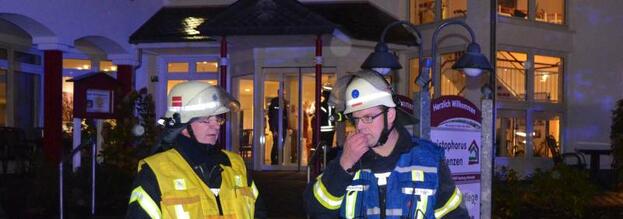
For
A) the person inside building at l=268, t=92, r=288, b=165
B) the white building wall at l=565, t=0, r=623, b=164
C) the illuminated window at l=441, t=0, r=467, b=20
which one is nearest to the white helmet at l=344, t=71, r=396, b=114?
the person inside building at l=268, t=92, r=288, b=165

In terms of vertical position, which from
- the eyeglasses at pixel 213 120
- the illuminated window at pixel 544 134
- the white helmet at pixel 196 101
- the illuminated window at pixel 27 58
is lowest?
the illuminated window at pixel 544 134

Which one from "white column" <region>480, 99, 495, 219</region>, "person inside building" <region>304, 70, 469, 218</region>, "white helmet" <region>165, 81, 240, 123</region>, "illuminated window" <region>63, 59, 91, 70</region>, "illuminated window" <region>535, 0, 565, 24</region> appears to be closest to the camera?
"person inside building" <region>304, 70, 469, 218</region>

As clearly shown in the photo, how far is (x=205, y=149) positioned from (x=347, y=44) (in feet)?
39.5

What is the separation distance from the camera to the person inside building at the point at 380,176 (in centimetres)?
293

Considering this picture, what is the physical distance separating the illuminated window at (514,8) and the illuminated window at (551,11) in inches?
15.4

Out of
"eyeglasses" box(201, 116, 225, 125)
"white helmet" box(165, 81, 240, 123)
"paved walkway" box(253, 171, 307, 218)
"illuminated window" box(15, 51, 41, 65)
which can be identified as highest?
"illuminated window" box(15, 51, 41, 65)

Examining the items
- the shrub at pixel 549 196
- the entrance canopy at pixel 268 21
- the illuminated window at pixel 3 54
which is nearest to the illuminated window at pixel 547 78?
the entrance canopy at pixel 268 21

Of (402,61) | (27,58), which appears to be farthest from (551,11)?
(27,58)

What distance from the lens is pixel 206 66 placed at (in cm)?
1812

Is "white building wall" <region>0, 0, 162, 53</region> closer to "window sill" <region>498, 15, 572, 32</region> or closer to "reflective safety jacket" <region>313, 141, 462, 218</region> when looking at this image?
"window sill" <region>498, 15, 572, 32</region>

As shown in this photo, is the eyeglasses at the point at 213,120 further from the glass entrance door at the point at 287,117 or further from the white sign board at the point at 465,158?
the glass entrance door at the point at 287,117

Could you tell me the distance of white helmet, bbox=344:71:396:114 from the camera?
2.98 metres

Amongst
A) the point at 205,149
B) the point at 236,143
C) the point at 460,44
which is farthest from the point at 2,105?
the point at 205,149

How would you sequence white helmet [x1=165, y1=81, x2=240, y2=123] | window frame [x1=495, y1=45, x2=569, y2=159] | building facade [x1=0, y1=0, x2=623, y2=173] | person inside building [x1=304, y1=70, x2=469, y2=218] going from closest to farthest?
person inside building [x1=304, y1=70, x2=469, y2=218], white helmet [x1=165, y1=81, x2=240, y2=123], building facade [x1=0, y1=0, x2=623, y2=173], window frame [x1=495, y1=45, x2=569, y2=159]
